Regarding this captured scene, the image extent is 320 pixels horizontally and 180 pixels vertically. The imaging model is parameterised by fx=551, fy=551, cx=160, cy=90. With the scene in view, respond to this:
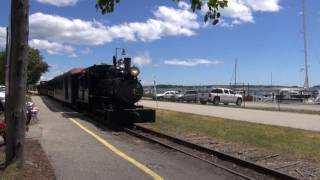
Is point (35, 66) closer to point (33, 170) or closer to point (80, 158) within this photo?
point (80, 158)

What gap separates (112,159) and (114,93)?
1004cm

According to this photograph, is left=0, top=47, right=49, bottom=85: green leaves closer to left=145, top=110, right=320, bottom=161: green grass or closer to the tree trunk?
left=145, top=110, right=320, bottom=161: green grass

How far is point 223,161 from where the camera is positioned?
1257 cm

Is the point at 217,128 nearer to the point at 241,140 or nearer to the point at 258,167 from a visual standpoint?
the point at 241,140

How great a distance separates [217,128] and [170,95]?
196 feet

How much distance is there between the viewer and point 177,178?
10039 millimetres

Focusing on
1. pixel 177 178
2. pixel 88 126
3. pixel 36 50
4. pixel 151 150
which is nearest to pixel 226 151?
pixel 151 150

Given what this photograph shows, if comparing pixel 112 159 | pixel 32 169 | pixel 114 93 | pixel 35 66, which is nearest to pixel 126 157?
pixel 112 159

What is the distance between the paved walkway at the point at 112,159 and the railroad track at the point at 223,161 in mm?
282

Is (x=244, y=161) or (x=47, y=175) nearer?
(x=47, y=175)

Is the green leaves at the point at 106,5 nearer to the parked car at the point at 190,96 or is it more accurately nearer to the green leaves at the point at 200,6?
the green leaves at the point at 200,6

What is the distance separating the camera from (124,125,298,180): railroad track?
10.6 metres

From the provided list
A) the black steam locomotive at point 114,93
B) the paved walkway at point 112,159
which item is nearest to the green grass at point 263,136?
the black steam locomotive at point 114,93

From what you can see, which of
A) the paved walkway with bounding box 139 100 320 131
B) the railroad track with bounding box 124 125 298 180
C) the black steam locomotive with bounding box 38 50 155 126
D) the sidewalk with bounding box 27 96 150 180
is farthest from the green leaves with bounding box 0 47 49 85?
the railroad track with bounding box 124 125 298 180
